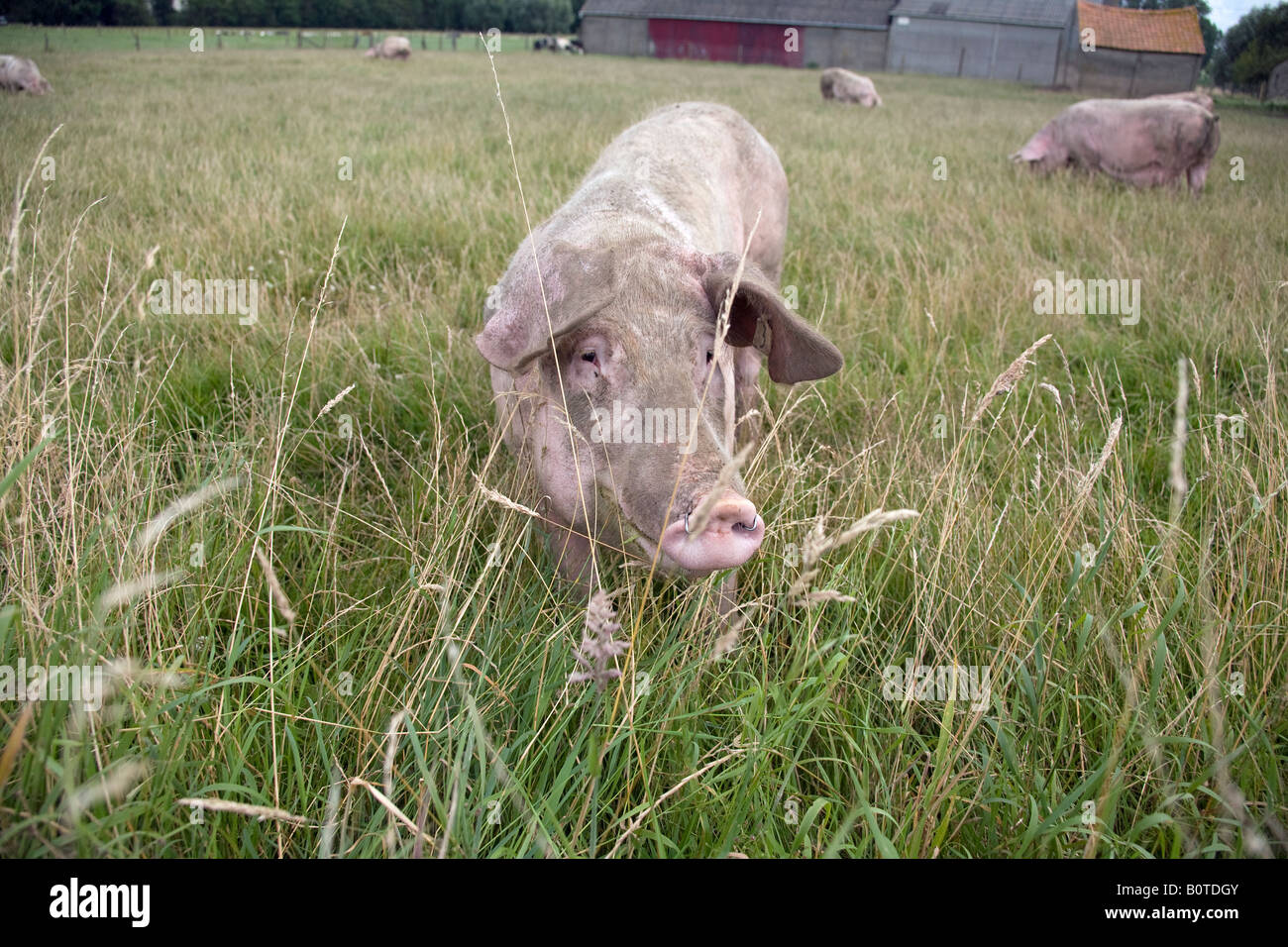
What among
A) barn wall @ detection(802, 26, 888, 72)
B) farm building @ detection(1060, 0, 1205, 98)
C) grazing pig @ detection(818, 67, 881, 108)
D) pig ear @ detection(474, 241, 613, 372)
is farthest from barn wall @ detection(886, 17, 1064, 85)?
pig ear @ detection(474, 241, 613, 372)

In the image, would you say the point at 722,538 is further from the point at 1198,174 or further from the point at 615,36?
the point at 615,36

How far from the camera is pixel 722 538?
217 cm

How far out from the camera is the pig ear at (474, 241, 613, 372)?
8.86ft

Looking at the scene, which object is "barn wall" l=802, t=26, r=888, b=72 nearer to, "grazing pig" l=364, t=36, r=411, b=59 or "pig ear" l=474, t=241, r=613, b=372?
"grazing pig" l=364, t=36, r=411, b=59

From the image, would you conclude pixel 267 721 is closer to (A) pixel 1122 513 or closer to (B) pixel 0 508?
(B) pixel 0 508

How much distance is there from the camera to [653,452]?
2482 mm

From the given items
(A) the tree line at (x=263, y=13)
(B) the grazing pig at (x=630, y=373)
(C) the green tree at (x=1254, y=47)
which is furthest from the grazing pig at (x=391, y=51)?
(B) the grazing pig at (x=630, y=373)

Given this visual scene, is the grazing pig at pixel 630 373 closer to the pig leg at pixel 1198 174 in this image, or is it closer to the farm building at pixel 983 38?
the pig leg at pixel 1198 174

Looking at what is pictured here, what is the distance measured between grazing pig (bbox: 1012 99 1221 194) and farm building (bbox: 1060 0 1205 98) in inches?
325

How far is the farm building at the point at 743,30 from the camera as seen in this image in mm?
45094

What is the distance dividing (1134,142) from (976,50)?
33.3 metres

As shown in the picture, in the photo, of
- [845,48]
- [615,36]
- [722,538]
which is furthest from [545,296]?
[615,36]
